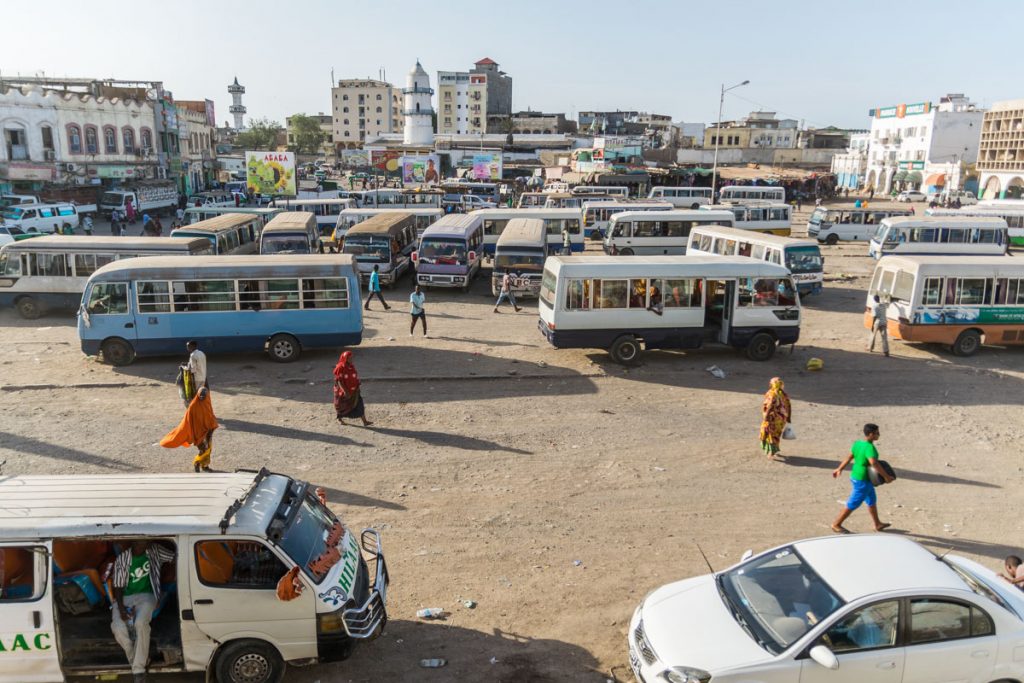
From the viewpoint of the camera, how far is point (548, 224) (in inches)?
1166

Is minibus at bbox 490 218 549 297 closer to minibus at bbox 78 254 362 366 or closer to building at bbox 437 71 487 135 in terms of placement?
minibus at bbox 78 254 362 366

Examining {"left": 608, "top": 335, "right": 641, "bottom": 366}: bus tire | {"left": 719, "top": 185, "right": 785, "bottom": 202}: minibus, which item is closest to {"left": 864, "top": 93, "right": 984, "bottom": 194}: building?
{"left": 719, "top": 185, "right": 785, "bottom": 202}: minibus

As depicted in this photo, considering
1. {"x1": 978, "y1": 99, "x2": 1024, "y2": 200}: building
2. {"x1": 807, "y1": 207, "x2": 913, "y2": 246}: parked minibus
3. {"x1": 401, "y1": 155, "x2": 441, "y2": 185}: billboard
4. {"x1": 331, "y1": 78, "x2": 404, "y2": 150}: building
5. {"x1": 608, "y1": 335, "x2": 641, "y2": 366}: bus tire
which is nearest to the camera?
{"x1": 608, "y1": 335, "x2": 641, "y2": 366}: bus tire

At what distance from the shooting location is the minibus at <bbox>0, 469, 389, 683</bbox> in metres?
5.25

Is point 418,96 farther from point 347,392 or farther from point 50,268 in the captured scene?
point 347,392

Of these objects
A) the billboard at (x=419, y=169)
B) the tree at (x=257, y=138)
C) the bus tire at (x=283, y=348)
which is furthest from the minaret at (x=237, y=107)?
the bus tire at (x=283, y=348)

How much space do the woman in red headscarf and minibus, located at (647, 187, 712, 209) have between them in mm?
38185

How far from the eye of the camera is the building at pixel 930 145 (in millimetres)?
68750

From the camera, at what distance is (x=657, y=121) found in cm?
14638

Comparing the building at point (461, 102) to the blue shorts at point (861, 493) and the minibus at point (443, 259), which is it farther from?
the blue shorts at point (861, 493)

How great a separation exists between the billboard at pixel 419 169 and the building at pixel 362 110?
8115cm

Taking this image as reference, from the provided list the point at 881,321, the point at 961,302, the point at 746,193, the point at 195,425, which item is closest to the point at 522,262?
the point at 881,321

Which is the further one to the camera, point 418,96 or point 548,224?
point 418,96

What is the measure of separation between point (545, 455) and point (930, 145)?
7782cm
